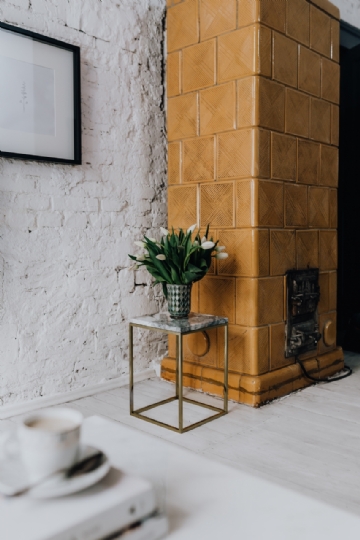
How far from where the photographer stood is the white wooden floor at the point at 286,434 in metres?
1.48

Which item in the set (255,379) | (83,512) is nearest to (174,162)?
(255,379)

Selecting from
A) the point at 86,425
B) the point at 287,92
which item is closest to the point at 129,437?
the point at 86,425

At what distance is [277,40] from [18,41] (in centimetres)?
105

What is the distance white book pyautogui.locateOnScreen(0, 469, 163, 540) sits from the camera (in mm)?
604

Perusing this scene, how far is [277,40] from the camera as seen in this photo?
2146mm

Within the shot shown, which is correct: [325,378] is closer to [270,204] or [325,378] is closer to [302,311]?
[302,311]

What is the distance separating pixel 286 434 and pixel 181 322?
21.5 inches

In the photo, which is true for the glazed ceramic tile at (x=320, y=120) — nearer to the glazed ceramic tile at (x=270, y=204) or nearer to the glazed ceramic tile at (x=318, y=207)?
the glazed ceramic tile at (x=318, y=207)

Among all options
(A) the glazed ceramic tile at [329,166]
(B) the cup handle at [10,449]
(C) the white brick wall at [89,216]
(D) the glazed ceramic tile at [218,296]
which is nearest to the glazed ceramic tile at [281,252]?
(D) the glazed ceramic tile at [218,296]

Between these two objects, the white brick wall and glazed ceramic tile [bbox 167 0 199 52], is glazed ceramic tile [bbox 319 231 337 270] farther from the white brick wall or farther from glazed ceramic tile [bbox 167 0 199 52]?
glazed ceramic tile [bbox 167 0 199 52]

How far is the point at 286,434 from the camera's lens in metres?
1.81

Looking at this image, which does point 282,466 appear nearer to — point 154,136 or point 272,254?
point 272,254

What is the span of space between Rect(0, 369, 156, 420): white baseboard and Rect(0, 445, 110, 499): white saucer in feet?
4.36

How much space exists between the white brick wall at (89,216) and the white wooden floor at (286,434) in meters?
0.21
